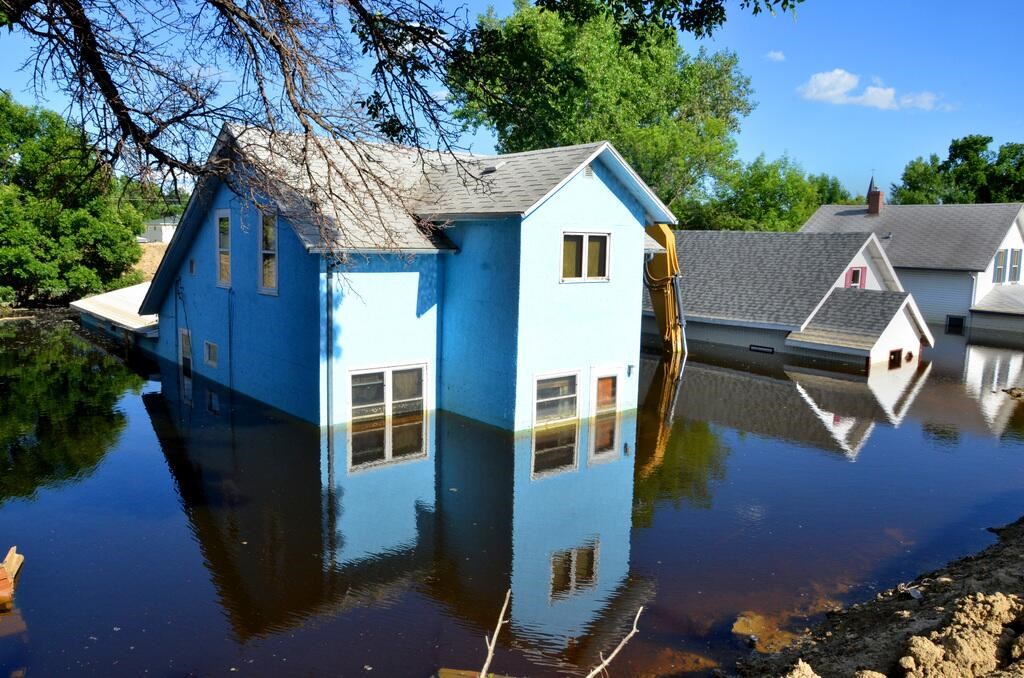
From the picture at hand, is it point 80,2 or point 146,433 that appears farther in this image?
point 146,433

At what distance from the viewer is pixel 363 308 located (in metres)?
14.8

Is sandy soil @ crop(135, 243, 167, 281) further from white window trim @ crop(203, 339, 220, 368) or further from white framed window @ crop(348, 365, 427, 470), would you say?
white framed window @ crop(348, 365, 427, 470)

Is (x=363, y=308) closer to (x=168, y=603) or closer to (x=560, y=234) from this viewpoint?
(x=560, y=234)

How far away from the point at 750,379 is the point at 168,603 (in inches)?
700

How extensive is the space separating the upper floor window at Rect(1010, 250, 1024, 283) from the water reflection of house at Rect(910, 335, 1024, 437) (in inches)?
426

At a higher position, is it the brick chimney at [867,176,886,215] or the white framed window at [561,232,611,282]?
the brick chimney at [867,176,886,215]

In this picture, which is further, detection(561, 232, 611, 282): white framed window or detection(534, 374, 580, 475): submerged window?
detection(561, 232, 611, 282): white framed window

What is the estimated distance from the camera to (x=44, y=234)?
111ft

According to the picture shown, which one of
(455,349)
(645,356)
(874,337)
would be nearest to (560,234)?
(455,349)

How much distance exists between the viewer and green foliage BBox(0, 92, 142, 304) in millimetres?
32906

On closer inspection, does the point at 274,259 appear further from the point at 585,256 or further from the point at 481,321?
the point at 585,256

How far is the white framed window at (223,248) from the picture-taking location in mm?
17609

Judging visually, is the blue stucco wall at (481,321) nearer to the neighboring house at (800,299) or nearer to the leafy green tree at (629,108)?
the leafy green tree at (629,108)

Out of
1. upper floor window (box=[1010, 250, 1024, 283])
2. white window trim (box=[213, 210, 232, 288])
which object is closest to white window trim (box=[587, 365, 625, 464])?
white window trim (box=[213, 210, 232, 288])
